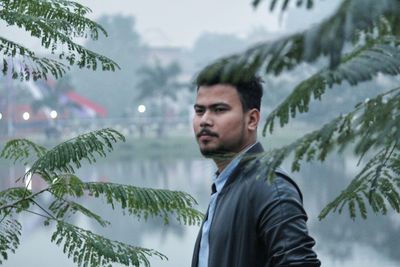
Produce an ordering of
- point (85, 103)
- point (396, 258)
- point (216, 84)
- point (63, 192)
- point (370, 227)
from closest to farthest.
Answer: point (216, 84) < point (63, 192) < point (396, 258) < point (370, 227) < point (85, 103)

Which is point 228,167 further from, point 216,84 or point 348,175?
point 348,175

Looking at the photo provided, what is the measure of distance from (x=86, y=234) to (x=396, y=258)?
11206 mm

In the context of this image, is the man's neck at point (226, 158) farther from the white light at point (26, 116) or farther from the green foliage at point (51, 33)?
the white light at point (26, 116)

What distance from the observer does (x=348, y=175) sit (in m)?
28.2

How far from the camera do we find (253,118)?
1.56m

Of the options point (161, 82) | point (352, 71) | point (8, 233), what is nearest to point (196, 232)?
point (8, 233)

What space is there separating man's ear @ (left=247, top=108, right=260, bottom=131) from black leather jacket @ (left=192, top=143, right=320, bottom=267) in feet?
0.17

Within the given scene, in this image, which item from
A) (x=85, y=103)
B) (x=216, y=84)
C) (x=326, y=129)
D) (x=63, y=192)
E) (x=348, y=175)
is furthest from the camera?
(x=85, y=103)

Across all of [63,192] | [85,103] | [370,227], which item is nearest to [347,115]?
[63,192]

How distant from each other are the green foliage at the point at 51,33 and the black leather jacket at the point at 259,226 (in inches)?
43.5

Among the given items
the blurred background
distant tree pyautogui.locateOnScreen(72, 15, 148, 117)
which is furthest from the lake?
distant tree pyautogui.locateOnScreen(72, 15, 148, 117)

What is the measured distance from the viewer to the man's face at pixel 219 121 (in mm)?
1504

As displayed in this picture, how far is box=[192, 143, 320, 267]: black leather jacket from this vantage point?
4.61 feet

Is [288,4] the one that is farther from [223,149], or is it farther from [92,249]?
[92,249]
